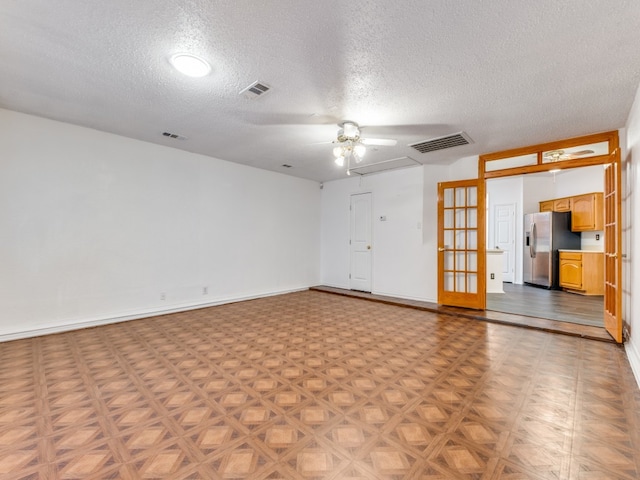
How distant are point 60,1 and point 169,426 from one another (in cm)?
281

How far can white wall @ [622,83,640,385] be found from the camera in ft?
8.97

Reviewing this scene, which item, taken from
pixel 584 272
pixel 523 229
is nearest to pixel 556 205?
pixel 523 229

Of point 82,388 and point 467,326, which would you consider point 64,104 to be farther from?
point 467,326

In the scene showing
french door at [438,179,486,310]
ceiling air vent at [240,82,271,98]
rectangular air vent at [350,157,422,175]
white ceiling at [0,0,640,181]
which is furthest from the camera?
rectangular air vent at [350,157,422,175]

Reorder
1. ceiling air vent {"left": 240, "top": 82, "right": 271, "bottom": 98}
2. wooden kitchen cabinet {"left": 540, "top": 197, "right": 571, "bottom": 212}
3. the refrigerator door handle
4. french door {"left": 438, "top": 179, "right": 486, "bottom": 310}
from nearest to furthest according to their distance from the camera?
ceiling air vent {"left": 240, "top": 82, "right": 271, "bottom": 98} → french door {"left": 438, "top": 179, "right": 486, "bottom": 310} → wooden kitchen cabinet {"left": 540, "top": 197, "right": 571, "bottom": 212} → the refrigerator door handle

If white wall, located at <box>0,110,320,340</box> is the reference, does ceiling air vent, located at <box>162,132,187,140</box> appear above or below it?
above

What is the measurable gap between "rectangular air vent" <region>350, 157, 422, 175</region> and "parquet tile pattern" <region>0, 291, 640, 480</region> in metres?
3.17

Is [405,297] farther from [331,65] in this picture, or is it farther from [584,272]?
[331,65]

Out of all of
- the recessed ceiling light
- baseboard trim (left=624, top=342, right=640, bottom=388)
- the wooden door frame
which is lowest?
baseboard trim (left=624, top=342, right=640, bottom=388)

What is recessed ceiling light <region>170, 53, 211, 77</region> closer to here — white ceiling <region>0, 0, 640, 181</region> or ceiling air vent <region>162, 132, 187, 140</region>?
white ceiling <region>0, 0, 640, 181</region>

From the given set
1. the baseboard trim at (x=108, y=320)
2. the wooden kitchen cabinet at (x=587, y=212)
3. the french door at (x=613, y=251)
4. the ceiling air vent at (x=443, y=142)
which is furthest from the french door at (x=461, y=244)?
the baseboard trim at (x=108, y=320)

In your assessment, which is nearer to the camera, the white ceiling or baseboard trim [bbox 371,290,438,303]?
the white ceiling

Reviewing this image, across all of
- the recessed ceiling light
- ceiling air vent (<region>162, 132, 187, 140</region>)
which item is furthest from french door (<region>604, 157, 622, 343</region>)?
ceiling air vent (<region>162, 132, 187, 140</region>)

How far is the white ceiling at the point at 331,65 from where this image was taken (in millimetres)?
1855
